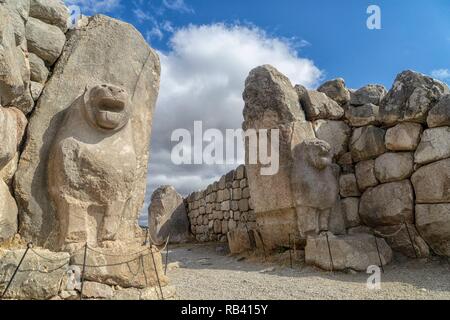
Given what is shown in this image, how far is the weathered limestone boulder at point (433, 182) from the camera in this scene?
197 inches

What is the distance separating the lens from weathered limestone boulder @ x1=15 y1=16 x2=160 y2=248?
9.05 ft

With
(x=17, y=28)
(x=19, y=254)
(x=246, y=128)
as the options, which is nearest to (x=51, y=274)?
(x=19, y=254)

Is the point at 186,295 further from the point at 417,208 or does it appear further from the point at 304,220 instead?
the point at 417,208

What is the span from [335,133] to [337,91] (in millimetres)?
919

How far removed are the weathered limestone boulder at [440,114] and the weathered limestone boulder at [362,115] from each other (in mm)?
968

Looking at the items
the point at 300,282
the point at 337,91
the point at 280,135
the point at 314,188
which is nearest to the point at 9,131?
the point at 300,282

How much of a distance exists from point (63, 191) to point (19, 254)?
517 millimetres

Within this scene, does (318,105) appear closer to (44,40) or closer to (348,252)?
(348,252)

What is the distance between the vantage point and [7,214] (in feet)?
8.38

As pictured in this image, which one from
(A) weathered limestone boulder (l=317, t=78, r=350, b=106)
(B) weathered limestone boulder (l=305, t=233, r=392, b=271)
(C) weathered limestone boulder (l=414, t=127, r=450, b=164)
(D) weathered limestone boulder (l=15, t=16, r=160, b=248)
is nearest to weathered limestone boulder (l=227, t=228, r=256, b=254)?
(B) weathered limestone boulder (l=305, t=233, r=392, b=271)

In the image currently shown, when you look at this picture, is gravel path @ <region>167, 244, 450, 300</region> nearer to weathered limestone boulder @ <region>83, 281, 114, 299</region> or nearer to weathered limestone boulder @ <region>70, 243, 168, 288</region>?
weathered limestone boulder @ <region>70, 243, 168, 288</region>

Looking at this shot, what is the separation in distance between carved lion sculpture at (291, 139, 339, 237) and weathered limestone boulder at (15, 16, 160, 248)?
9.06ft

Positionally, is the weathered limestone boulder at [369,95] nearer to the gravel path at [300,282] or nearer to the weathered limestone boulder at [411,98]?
the weathered limestone boulder at [411,98]

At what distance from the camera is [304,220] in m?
5.46
